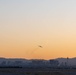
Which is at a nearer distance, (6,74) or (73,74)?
(6,74)

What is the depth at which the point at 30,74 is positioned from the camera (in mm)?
103750

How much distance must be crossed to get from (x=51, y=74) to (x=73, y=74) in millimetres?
7813

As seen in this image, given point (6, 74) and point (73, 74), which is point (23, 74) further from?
point (73, 74)

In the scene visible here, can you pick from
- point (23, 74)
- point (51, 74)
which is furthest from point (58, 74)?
point (23, 74)

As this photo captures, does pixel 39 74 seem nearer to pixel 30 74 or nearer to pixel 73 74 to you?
pixel 30 74

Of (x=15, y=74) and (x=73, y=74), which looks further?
(x=73, y=74)

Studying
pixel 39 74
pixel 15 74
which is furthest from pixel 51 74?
pixel 15 74

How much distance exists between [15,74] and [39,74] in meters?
7.10

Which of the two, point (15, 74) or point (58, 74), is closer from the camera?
point (15, 74)

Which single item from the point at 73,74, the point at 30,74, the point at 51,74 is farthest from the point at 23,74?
the point at 73,74

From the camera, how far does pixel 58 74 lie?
110062mm

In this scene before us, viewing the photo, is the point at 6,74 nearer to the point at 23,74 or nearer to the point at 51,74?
the point at 23,74

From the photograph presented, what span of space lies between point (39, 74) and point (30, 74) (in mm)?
2843

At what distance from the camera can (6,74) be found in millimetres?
102188
